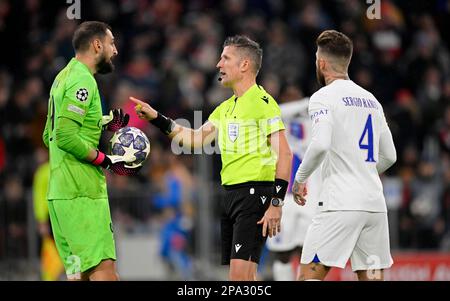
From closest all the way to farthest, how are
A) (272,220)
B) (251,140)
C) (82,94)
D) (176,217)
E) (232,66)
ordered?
(82,94), (272,220), (251,140), (232,66), (176,217)

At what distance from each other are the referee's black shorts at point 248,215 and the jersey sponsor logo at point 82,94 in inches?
59.2

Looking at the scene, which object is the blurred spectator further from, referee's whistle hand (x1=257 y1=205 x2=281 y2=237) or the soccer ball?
referee's whistle hand (x1=257 y1=205 x2=281 y2=237)

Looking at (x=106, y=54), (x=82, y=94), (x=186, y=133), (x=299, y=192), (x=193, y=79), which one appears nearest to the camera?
(x=82, y=94)

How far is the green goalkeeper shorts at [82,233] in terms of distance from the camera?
28.7ft

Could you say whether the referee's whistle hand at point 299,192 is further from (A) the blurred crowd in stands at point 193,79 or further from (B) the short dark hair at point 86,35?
(A) the blurred crowd in stands at point 193,79

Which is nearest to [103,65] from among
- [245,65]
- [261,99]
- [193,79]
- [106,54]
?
[106,54]

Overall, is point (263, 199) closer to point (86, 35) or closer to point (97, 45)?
point (97, 45)

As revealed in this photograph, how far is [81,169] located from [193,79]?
10.6 m

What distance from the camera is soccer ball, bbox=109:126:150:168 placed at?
9.12m

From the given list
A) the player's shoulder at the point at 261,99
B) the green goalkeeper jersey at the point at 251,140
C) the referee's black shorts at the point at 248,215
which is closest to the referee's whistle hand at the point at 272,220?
the referee's black shorts at the point at 248,215

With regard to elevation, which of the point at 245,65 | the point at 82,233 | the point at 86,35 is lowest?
the point at 82,233

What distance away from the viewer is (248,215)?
9.19m

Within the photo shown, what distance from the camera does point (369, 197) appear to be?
345 inches

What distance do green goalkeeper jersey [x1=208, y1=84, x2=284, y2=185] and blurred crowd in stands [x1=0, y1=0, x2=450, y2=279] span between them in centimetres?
717
